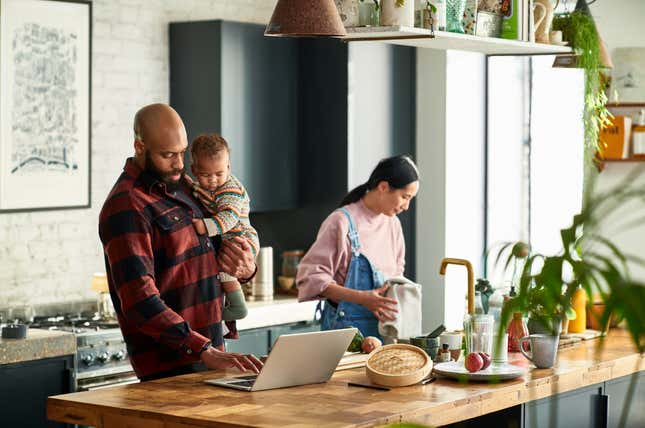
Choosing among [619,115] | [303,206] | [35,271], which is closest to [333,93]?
[303,206]

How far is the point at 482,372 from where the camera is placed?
3791 millimetres

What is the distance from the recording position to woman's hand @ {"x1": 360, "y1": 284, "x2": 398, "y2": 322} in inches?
195

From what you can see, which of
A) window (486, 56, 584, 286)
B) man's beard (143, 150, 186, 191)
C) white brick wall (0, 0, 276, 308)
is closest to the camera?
man's beard (143, 150, 186, 191)

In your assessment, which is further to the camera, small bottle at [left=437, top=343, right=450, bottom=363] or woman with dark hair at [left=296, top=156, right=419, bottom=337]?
woman with dark hair at [left=296, top=156, right=419, bottom=337]

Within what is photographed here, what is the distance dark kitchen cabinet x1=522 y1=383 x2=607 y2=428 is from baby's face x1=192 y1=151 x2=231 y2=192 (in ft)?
4.64

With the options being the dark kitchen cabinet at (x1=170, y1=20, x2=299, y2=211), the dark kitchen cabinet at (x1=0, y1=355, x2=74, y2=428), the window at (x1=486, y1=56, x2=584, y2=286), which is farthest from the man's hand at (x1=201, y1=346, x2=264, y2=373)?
the window at (x1=486, y1=56, x2=584, y2=286)

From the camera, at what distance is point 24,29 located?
5656mm

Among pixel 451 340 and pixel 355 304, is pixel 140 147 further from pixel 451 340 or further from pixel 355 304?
pixel 355 304

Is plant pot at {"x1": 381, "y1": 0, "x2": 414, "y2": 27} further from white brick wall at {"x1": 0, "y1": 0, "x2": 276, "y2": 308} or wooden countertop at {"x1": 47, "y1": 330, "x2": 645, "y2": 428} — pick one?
white brick wall at {"x1": 0, "y1": 0, "x2": 276, "y2": 308}

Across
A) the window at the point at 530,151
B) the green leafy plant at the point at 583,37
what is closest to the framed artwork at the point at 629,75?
the window at the point at 530,151

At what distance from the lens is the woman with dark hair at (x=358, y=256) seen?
501 centimetres

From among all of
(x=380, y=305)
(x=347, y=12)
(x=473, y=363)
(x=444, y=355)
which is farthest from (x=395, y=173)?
(x=473, y=363)

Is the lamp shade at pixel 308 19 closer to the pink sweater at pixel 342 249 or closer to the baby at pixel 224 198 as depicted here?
the baby at pixel 224 198

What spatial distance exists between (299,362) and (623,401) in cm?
166
